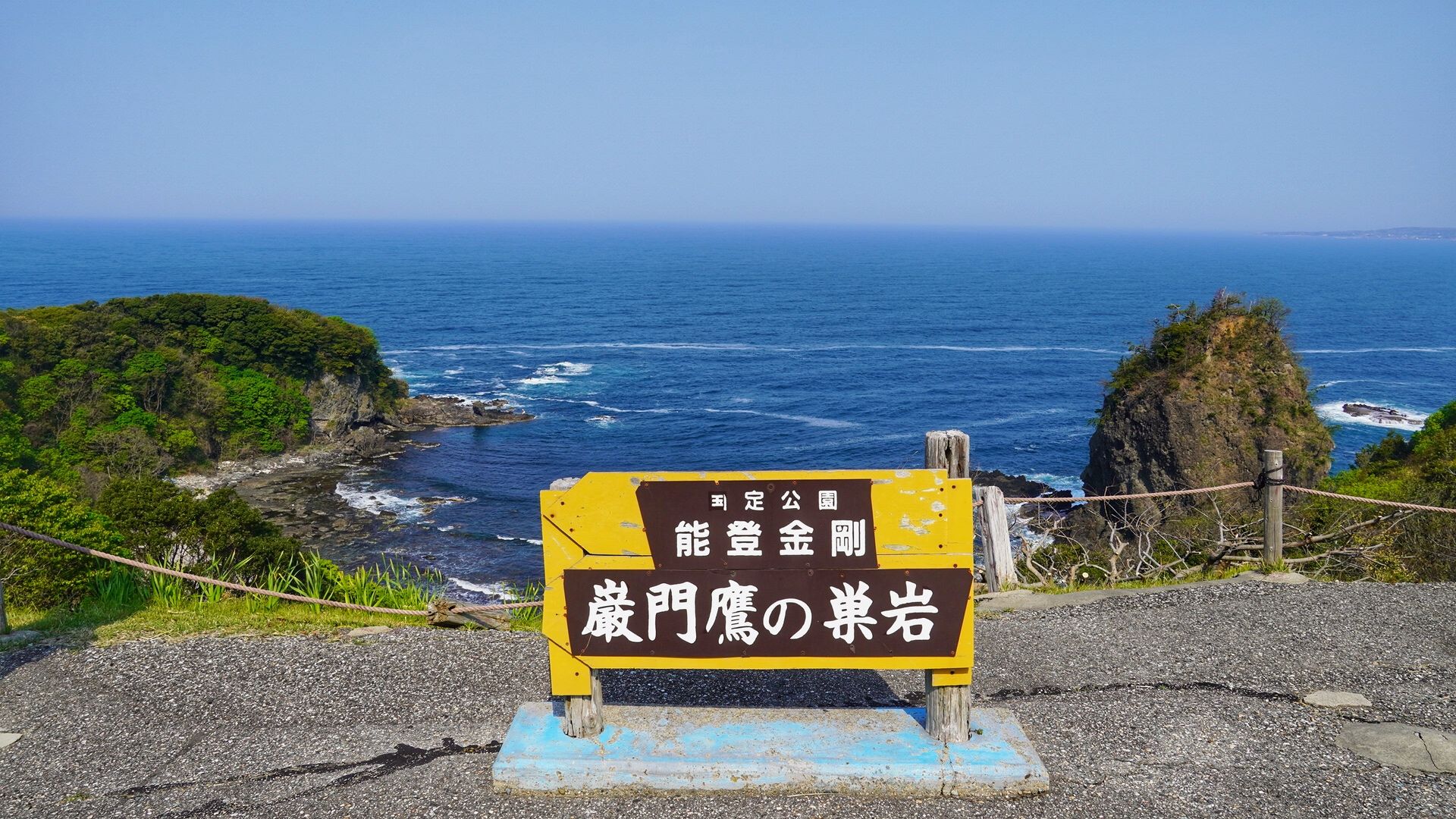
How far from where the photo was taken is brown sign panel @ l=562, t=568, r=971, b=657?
4.52 m

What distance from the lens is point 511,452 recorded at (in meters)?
45.3

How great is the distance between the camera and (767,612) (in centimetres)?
456

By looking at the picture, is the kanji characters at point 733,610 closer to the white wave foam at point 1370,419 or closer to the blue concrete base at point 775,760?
the blue concrete base at point 775,760

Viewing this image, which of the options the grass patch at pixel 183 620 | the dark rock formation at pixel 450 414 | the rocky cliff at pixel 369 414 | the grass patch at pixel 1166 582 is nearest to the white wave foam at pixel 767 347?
the dark rock formation at pixel 450 414

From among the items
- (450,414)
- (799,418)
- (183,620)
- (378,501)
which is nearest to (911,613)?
(183,620)

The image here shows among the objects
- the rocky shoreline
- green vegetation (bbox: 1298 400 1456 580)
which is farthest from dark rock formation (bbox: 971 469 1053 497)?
the rocky shoreline

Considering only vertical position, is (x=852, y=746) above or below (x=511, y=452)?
above

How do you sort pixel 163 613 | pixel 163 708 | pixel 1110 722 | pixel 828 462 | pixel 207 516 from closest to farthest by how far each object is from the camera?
pixel 1110 722, pixel 163 708, pixel 163 613, pixel 207 516, pixel 828 462

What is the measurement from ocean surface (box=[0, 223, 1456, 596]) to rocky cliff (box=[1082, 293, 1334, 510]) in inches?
364

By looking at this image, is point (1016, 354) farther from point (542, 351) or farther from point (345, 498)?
point (345, 498)

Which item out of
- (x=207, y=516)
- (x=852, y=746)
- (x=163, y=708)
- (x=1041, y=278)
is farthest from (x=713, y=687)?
(x=1041, y=278)

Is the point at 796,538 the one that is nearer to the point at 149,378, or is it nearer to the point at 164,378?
the point at 149,378

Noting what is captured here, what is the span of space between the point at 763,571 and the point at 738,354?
222ft

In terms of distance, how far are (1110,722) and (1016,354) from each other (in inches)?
2766
